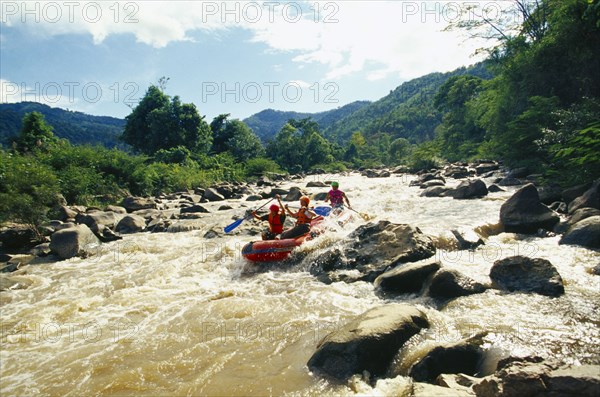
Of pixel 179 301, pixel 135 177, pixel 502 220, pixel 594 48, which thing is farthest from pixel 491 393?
pixel 135 177

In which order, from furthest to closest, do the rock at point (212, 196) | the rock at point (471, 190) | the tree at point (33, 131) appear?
1. the tree at point (33, 131)
2. the rock at point (212, 196)
3. the rock at point (471, 190)

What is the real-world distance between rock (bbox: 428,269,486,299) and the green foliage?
10.5 metres

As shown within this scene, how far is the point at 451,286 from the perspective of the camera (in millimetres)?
4984

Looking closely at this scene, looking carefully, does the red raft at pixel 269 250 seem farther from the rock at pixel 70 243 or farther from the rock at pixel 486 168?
the rock at pixel 486 168

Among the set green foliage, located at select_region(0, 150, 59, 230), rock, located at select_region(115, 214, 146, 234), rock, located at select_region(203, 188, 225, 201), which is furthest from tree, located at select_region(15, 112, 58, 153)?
rock, located at select_region(115, 214, 146, 234)

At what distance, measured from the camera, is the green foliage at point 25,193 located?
9375mm

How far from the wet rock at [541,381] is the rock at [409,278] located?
8.63 ft

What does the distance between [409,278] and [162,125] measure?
3317cm

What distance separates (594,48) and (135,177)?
2224cm

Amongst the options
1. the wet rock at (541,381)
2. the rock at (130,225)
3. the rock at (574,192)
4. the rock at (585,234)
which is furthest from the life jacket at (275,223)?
the rock at (574,192)

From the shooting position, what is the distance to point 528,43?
63.3ft

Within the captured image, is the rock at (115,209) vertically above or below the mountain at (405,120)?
below

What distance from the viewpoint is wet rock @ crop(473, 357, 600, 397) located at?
92.3 inches

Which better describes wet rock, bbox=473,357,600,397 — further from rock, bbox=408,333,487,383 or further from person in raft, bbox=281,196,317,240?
person in raft, bbox=281,196,317,240
